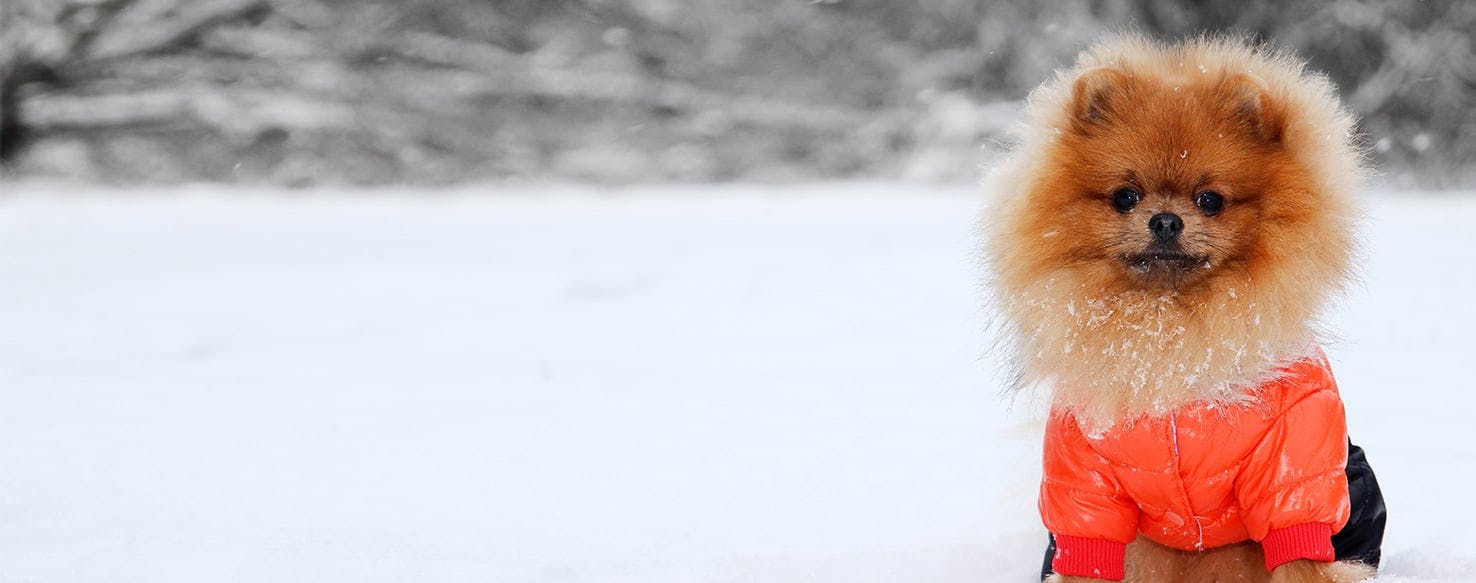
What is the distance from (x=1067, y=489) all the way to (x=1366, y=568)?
59 cm

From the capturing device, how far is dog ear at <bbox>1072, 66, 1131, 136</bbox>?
95.7 inches

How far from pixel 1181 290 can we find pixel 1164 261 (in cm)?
7

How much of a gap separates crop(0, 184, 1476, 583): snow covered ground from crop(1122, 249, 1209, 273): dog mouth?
56cm

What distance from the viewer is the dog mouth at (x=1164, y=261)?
2.31m

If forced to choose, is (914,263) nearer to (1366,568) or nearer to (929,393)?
(929,393)

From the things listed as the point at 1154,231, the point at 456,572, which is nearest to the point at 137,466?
the point at 456,572

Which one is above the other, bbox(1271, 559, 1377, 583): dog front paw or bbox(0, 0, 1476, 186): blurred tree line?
bbox(0, 0, 1476, 186): blurred tree line

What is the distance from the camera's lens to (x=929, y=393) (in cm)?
429

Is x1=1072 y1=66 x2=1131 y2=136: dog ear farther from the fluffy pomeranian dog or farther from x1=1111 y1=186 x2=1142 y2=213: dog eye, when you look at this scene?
x1=1111 y1=186 x2=1142 y2=213: dog eye

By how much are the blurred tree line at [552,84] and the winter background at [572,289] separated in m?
0.04

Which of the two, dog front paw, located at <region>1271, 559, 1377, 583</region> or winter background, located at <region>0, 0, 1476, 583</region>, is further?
winter background, located at <region>0, 0, 1476, 583</region>

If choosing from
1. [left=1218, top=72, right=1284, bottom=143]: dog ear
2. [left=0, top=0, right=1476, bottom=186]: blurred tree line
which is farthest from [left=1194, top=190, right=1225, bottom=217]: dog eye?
[left=0, top=0, right=1476, bottom=186]: blurred tree line

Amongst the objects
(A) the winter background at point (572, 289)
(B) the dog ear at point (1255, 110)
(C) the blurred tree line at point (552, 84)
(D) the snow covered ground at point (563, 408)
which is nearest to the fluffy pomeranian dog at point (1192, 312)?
(B) the dog ear at point (1255, 110)

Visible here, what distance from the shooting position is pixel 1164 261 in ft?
7.65
